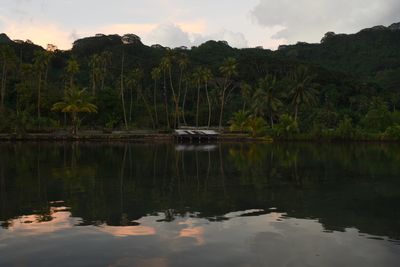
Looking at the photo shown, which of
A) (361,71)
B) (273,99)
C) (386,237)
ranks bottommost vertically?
(386,237)

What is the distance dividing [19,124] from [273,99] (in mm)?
42754

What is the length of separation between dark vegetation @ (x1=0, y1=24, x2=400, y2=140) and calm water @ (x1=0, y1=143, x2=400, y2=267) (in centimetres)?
4798

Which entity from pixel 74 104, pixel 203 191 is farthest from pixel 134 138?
pixel 203 191

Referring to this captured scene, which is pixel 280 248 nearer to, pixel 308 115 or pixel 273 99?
pixel 273 99

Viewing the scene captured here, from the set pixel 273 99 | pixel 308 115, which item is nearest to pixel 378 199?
pixel 273 99

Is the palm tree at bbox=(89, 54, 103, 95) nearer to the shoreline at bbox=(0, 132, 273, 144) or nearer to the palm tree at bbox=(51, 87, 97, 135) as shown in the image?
the palm tree at bbox=(51, 87, 97, 135)

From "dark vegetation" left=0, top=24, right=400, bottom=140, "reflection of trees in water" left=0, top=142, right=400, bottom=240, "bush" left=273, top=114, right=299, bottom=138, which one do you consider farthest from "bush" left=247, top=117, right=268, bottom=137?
"reflection of trees in water" left=0, top=142, right=400, bottom=240

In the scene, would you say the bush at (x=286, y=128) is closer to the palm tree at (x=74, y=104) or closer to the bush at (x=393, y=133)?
the bush at (x=393, y=133)

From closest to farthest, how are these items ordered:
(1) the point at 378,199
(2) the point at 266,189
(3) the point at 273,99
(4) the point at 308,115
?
(1) the point at 378,199
(2) the point at 266,189
(3) the point at 273,99
(4) the point at 308,115

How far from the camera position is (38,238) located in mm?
12508

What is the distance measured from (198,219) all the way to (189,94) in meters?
104

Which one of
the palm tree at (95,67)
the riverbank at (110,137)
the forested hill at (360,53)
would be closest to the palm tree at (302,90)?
the riverbank at (110,137)

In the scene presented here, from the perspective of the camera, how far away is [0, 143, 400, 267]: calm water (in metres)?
10.9

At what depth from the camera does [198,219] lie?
15.0m
